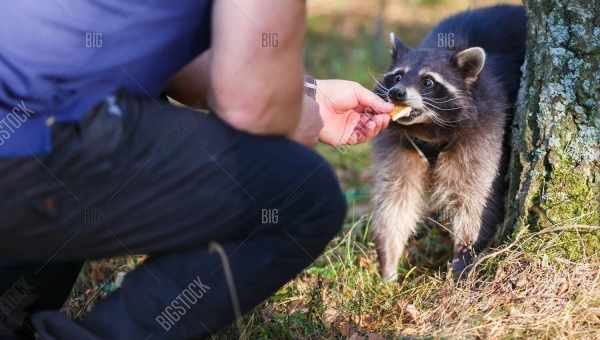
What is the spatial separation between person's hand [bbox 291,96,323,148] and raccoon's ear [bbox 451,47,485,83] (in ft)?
5.03

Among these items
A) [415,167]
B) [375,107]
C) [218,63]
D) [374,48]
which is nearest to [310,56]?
[374,48]

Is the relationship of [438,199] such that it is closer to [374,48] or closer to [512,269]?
[512,269]

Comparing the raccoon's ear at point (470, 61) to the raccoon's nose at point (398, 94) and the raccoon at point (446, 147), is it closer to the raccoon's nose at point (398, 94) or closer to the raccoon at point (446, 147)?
the raccoon at point (446, 147)

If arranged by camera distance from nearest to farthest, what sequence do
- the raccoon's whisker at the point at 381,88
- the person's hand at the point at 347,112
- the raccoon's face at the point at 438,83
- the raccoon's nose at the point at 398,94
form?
the person's hand at the point at 347,112, the raccoon's nose at the point at 398,94, the raccoon's face at the point at 438,83, the raccoon's whisker at the point at 381,88

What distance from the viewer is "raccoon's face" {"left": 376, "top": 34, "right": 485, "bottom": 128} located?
157 inches

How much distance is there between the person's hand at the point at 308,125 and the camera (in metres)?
2.69

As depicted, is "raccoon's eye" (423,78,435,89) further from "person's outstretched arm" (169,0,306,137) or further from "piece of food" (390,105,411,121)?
"person's outstretched arm" (169,0,306,137)

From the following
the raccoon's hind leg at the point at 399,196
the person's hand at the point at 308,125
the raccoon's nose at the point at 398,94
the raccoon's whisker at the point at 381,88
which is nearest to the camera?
the person's hand at the point at 308,125

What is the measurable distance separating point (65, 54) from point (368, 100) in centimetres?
149

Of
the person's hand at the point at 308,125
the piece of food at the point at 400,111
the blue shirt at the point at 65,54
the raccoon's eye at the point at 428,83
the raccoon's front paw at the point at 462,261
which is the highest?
the blue shirt at the point at 65,54

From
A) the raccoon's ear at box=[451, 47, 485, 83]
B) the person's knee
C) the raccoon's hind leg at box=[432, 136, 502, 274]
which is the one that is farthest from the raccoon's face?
the person's knee

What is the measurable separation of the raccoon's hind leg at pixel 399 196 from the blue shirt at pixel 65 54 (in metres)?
2.25

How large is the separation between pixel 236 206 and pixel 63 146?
554mm

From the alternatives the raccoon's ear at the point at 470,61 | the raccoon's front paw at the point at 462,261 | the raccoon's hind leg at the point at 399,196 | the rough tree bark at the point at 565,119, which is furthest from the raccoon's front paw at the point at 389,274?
the raccoon's ear at the point at 470,61
